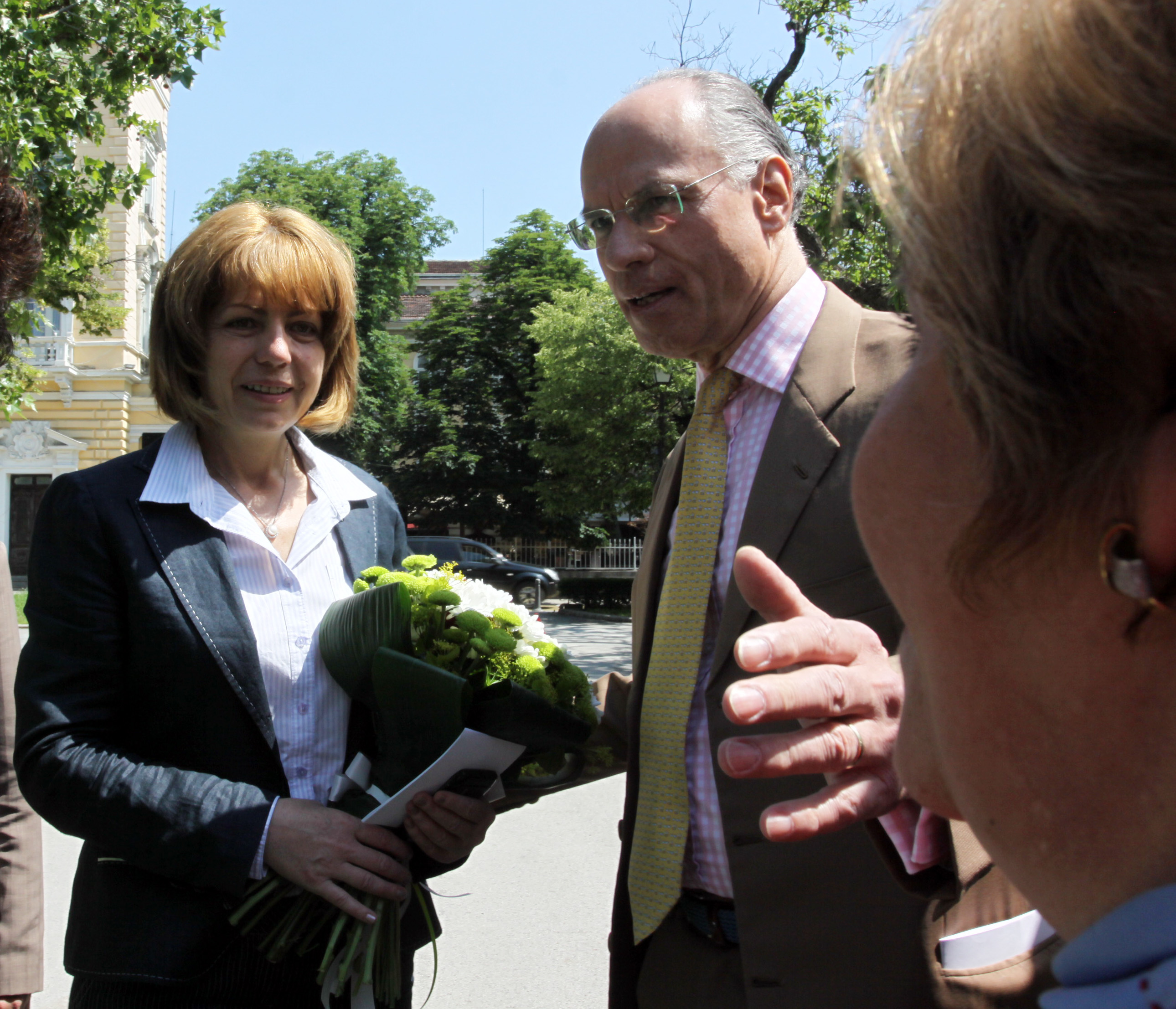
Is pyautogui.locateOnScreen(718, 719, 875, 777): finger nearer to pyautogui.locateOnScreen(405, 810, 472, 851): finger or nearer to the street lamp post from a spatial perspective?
pyautogui.locateOnScreen(405, 810, 472, 851): finger

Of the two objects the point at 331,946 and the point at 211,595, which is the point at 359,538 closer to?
the point at 211,595

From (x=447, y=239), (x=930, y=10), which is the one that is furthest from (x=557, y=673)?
(x=447, y=239)

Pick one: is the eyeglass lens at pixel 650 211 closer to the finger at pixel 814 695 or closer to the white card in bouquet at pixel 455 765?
the white card in bouquet at pixel 455 765

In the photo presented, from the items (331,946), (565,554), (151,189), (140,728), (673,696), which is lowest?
(565,554)

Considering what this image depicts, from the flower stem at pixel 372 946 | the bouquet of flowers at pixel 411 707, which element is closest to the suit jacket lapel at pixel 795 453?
the bouquet of flowers at pixel 411 707

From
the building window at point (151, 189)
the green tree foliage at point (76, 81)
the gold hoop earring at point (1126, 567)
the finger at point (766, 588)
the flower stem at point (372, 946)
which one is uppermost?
the building window at point (151, 189)

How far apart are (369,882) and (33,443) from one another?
32.4m

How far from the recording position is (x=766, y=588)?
44.1 inches

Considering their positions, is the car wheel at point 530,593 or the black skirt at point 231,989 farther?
the car wheel at point 530,593

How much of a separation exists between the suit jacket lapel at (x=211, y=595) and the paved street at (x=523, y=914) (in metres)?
2.51

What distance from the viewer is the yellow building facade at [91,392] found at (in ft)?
93.3

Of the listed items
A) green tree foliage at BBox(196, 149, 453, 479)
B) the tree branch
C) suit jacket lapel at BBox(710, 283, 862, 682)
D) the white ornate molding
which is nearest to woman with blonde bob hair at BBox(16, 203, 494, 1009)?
suit jacket lapel at BBox(710, 283, 862, 682)

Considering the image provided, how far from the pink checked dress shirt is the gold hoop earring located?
1.22 metres

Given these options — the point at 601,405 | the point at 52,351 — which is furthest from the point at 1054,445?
the point at 52,351
